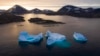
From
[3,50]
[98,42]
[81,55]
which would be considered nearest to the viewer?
[81,55]

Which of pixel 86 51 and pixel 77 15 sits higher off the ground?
pixel 86 51

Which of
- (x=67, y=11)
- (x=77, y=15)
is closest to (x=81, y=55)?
(x=77, y=15)

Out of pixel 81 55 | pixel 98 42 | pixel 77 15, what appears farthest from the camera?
pixel 77 15

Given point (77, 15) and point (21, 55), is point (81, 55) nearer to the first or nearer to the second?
point (21, 55)

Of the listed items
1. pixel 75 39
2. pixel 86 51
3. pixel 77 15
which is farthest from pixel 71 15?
pixel 86 51

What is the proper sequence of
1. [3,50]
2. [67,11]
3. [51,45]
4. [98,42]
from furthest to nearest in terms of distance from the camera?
[67,11]
[98,42]
[51,45]
[3,50]

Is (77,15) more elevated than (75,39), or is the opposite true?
(75,39)

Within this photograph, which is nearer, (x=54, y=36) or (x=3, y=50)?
(x=3, y=50)

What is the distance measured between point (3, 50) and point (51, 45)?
135 inches

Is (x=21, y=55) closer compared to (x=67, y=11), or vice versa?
(x=21, y=55)

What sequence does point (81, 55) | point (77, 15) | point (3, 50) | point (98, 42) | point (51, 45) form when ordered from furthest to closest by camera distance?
point (77, 15), point (98, 42), point (51, 45), point (3, 50), point (81, 55)

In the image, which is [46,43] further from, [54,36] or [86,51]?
[86,51]

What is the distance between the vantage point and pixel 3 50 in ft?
46.9

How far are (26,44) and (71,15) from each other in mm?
25035
